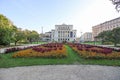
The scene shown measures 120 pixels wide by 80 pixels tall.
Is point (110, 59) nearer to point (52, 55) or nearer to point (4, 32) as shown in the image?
point (52, 55)

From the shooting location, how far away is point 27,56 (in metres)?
12.9

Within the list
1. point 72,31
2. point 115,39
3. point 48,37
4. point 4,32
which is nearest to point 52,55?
point 4,32

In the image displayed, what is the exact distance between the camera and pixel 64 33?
103 metres

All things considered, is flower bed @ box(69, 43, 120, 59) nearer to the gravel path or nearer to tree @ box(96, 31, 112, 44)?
the gravel path

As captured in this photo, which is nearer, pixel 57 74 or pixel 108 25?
pixel 57 74

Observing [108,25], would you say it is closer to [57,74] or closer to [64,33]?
[64,33]

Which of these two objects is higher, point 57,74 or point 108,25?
point 108,25

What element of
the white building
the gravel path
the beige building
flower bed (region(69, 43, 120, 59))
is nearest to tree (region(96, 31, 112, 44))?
flower bed (region(69, 43, 120, 59))

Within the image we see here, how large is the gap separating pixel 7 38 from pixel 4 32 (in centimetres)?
→ 136

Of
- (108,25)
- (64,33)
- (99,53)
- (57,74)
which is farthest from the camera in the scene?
(64,33)

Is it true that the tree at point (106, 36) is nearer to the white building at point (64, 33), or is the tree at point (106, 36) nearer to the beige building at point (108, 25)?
the beige building at point (108, 25)

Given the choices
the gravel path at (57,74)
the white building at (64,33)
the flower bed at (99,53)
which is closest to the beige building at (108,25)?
the white building at (64,33)

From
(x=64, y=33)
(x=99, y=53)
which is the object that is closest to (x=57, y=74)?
(x=99, y=53)

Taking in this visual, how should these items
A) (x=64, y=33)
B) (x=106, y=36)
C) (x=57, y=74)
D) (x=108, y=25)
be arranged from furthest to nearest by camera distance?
(x=64, y=33) < (x=108, y=25) < (x=106, y=36) < (x=57, y=74)
